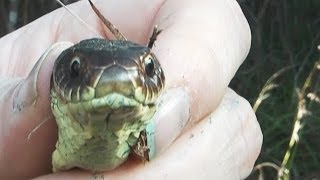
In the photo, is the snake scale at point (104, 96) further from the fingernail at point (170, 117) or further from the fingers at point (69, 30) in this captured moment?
the fingers at point (69, 30)

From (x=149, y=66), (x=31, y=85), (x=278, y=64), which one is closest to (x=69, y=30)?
(x=31, y=85)

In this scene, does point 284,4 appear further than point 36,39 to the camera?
Yes

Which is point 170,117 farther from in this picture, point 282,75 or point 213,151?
point 282,75

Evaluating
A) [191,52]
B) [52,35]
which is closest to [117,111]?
[191,52]

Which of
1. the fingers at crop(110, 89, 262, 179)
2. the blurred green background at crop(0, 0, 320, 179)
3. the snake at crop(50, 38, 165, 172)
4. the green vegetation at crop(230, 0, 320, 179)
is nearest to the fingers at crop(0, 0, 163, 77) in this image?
the fingers at crop(110, 89, 262, 179)

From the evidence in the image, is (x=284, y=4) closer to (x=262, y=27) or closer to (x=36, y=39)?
(x=262, y=27)

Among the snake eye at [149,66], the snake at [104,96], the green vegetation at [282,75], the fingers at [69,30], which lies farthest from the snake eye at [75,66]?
the green vegetation at [282,75]

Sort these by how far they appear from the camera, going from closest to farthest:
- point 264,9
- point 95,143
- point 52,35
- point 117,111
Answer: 1. point 117,111
2. point 95,143
3. point 52,35
4. point 264,9
